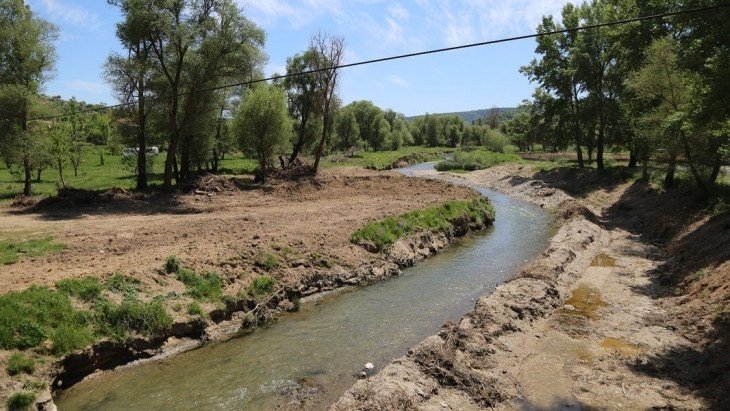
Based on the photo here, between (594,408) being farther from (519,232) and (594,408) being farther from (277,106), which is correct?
(277,106)

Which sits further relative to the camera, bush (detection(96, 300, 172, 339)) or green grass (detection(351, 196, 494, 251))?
green grass (detection(351, 196, 494, 251))

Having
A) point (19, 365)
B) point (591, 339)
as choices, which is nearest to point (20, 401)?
point (19, 365)

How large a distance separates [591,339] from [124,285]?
13.8 meters

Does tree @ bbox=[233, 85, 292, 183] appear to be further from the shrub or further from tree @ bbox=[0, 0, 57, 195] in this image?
the shrub

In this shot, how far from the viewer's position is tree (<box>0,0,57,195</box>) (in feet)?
95.5

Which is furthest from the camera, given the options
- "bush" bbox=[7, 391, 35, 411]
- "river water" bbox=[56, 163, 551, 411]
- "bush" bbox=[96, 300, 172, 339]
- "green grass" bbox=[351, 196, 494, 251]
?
"green grass" bbox=[351, 196, 494, 251]

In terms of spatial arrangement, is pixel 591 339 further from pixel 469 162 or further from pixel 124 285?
pixel 469 162

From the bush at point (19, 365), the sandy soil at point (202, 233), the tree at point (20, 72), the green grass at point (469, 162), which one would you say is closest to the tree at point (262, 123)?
the sandy soil at point (202, 233)

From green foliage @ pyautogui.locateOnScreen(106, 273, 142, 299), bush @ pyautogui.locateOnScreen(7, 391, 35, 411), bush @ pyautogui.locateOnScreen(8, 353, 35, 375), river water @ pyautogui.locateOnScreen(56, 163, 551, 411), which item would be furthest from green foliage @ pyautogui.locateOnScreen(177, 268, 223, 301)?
bush @ pyautogui.locateOnScreen(7, 391, 35, 411)

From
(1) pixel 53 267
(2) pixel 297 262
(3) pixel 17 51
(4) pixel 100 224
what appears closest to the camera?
(1) pixel 53 267

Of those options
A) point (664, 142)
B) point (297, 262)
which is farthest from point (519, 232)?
point (297, 262)

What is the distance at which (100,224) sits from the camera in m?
20.9

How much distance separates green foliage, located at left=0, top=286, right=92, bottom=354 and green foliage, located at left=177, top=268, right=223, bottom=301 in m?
3.21

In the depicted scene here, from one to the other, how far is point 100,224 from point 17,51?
18.1m
